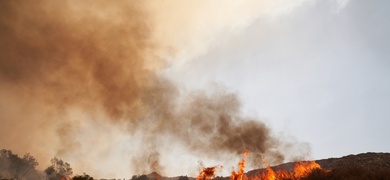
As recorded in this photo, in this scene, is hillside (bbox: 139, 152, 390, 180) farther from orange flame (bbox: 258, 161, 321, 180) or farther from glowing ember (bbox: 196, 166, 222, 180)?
glowing ember (bbox: 196, 166, 222, 180)

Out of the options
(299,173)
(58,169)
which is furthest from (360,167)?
(58,169)

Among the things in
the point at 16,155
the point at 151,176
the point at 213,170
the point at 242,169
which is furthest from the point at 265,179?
the point at 16,155

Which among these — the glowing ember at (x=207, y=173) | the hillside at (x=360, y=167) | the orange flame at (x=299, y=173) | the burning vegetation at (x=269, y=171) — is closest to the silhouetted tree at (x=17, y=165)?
the burning vegetation at (x=269, y=171)

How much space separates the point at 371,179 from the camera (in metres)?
22.8

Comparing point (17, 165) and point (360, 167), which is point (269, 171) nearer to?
point (360, 167)

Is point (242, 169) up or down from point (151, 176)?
down

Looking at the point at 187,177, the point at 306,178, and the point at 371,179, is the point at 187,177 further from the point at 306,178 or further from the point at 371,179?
the point at 371,179

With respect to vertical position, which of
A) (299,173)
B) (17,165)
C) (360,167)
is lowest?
(360,167)

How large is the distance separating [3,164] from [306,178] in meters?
97.5

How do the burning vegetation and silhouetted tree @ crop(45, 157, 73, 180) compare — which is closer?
the burning vegetation

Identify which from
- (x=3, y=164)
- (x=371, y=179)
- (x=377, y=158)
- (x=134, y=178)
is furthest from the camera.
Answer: (x=3, y=164)

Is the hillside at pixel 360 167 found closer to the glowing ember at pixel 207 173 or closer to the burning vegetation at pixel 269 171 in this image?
the burning vegetation at pixel 269 171

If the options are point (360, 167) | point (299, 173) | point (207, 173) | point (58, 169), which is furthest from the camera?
point (58, 169)

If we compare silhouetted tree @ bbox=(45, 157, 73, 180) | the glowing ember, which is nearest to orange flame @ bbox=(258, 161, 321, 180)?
the glowing ember
